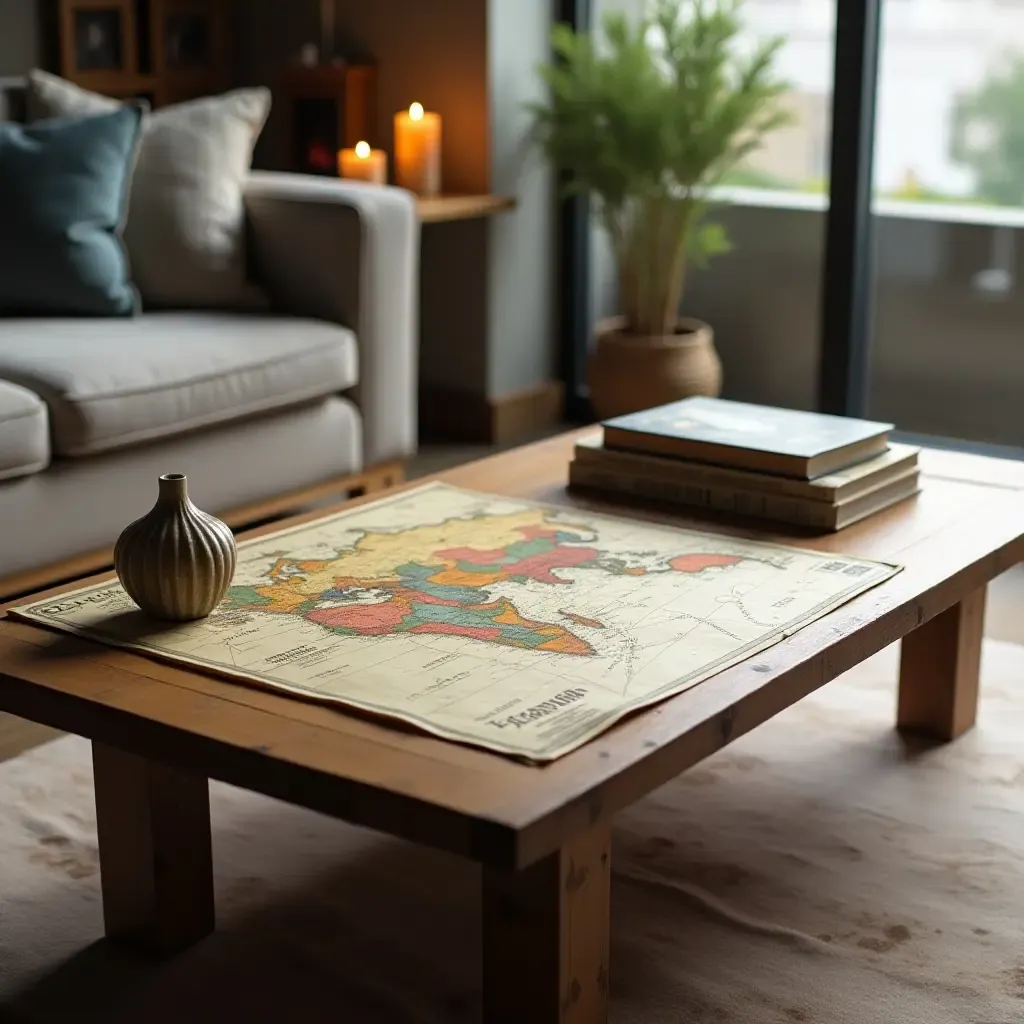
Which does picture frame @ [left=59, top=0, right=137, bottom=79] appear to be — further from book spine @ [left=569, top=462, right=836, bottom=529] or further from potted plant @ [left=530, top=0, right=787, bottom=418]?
book spine @ [left=569, top=462, right=836, bottom=529]

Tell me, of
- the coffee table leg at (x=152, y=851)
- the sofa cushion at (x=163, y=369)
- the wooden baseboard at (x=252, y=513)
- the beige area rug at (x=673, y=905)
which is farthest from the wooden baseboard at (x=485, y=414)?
the coffee table leg at (x=152, y=851)

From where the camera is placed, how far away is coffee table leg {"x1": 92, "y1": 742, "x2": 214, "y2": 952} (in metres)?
1.70

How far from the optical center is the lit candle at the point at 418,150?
3.84 metres

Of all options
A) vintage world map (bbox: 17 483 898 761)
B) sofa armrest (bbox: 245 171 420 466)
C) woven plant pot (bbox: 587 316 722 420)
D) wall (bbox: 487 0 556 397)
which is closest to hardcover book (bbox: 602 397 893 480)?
vintage world map (bbox: 17 483 898 761)

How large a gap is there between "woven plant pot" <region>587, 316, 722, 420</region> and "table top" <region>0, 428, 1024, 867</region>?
1915 mm

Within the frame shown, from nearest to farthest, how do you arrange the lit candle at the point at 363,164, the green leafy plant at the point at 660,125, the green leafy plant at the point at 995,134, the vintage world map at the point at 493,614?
the vintage world map at the point at 493,614, the green leafy plant at the point at 995,134, the green leafy plant at the point at 660,125, the lit candle at the point at 363,164

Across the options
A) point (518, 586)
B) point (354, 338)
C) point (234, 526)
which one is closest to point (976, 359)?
point (354, 338)

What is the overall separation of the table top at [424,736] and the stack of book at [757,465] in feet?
0.63

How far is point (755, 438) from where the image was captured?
7.09 feet

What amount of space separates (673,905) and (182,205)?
1864 mm

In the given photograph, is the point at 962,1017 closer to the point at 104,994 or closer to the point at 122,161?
the point at 104,994

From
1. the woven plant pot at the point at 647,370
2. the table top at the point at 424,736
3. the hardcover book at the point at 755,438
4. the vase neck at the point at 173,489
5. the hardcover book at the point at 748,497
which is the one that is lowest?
the woven plant pot at the point at 647,370

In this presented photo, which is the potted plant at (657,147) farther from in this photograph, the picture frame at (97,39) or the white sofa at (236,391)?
the picture frame at (97,39)

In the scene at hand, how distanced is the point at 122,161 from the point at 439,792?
2.09m
